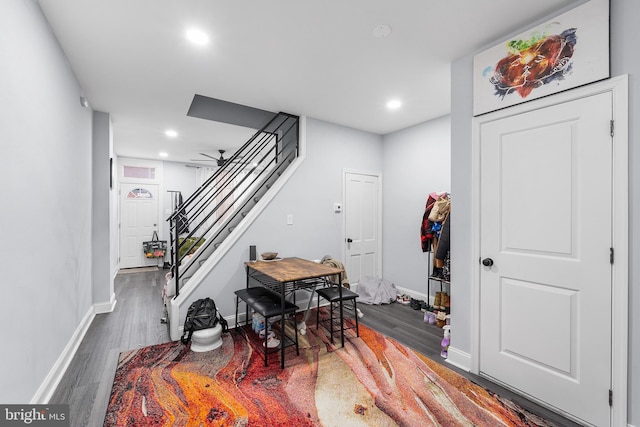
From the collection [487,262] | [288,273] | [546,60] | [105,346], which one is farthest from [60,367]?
[546,60]

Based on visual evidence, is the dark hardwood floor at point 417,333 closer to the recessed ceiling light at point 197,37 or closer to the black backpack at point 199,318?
the black backpack at point 199,318

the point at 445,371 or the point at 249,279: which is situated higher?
the point at 249,279

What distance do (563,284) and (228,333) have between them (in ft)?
9.97

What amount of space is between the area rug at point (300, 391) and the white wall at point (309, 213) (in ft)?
2.66

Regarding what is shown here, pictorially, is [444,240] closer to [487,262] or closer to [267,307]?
[487,262]

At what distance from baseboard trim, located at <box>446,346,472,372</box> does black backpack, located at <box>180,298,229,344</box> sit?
7.42 feet

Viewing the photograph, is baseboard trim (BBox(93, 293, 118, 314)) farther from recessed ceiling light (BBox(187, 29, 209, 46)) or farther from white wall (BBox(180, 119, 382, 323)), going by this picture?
recessed ceiling light (BBox(187, 29, 209, 46))

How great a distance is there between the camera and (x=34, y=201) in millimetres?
1825

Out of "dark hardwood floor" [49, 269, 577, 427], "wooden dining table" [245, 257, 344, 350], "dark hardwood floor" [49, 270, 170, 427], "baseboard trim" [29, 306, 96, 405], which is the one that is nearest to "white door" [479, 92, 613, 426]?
"dark hardwood floor" [49, 269, 577, 427]

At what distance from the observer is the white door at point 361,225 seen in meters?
4.46

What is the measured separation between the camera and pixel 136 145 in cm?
566

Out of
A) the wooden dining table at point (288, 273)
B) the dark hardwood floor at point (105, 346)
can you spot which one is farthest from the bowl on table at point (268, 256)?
the dark hardwood floor at point (105, 346)

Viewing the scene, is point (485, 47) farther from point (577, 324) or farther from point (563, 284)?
point (577, 324)

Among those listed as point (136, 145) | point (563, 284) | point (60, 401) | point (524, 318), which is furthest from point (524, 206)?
point (136, 145)
